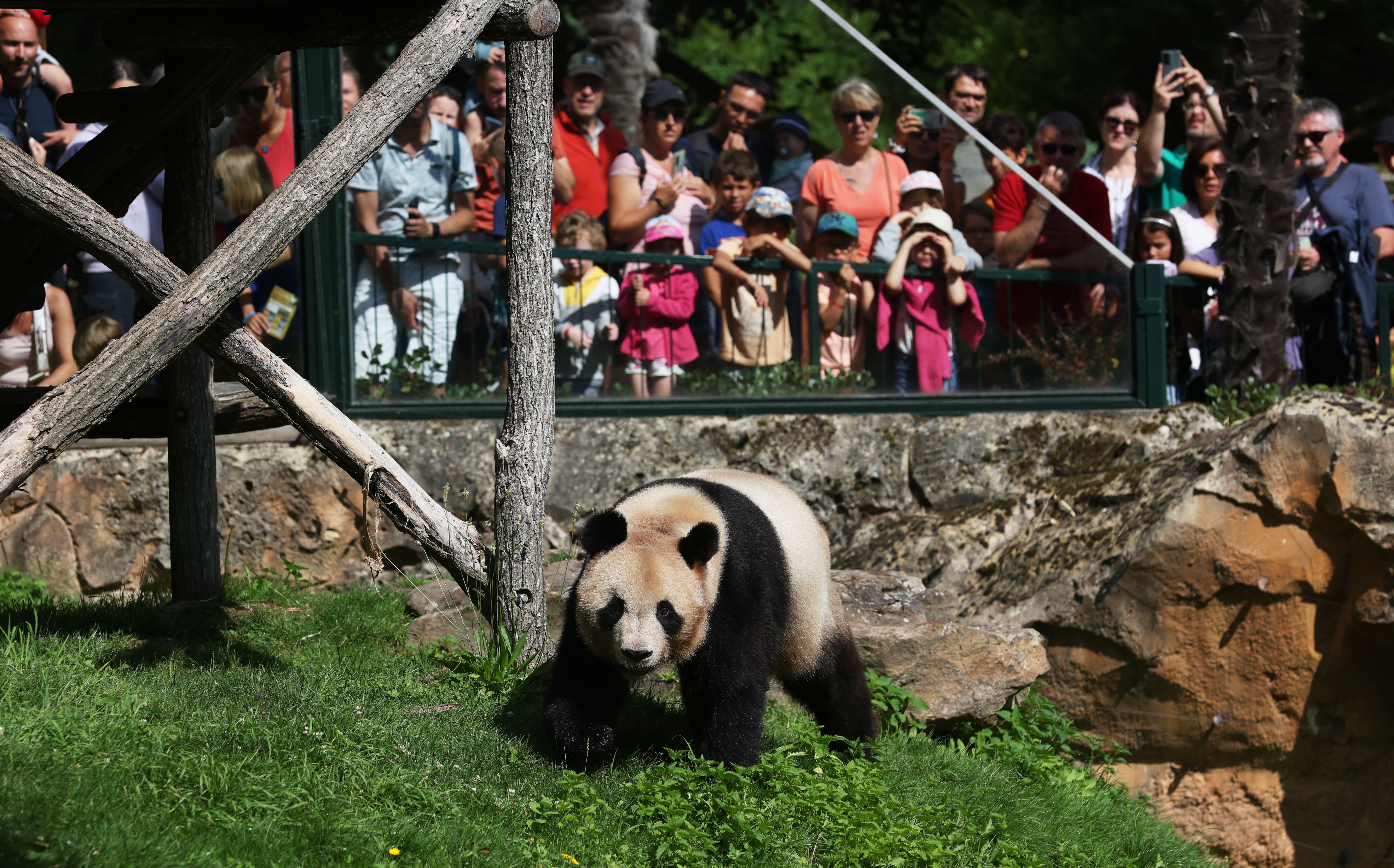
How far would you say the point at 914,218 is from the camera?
323 inches

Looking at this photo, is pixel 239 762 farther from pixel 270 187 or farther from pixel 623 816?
pixel 270 187

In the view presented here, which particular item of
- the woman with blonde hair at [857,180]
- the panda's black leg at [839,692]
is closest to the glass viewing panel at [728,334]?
the woman with blonde hair at [857,180]

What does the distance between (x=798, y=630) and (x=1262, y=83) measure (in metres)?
5.92

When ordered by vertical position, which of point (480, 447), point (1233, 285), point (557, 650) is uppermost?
point (1233, 285)

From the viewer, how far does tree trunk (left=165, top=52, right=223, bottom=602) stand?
5684 mm

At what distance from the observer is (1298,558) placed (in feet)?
22.6

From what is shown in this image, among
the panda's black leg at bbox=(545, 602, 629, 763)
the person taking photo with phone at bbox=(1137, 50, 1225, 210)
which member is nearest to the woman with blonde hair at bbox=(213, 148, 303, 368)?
the panda's black leg at bbox=(545, 602, 629, 763)

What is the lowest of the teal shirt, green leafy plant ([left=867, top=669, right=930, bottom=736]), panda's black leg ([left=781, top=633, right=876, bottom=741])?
green leafy plant ([left=867, top=669, right=930, bottom=736])

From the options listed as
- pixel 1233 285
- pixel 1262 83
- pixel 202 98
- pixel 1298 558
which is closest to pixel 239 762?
pixel 202 98

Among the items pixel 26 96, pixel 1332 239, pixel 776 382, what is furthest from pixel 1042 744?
pixel 26 96

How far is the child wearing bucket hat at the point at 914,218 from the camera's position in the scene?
8211 millimetres

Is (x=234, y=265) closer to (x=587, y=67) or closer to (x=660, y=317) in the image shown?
(x=660, y=317)

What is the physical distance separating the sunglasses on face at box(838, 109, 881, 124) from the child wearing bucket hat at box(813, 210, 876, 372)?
732 millimetres

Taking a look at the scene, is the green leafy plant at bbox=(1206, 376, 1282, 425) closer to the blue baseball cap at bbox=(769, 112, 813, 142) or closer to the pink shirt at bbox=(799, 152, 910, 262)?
the pink shirt at bbox=(799, 152, 910, 262)
